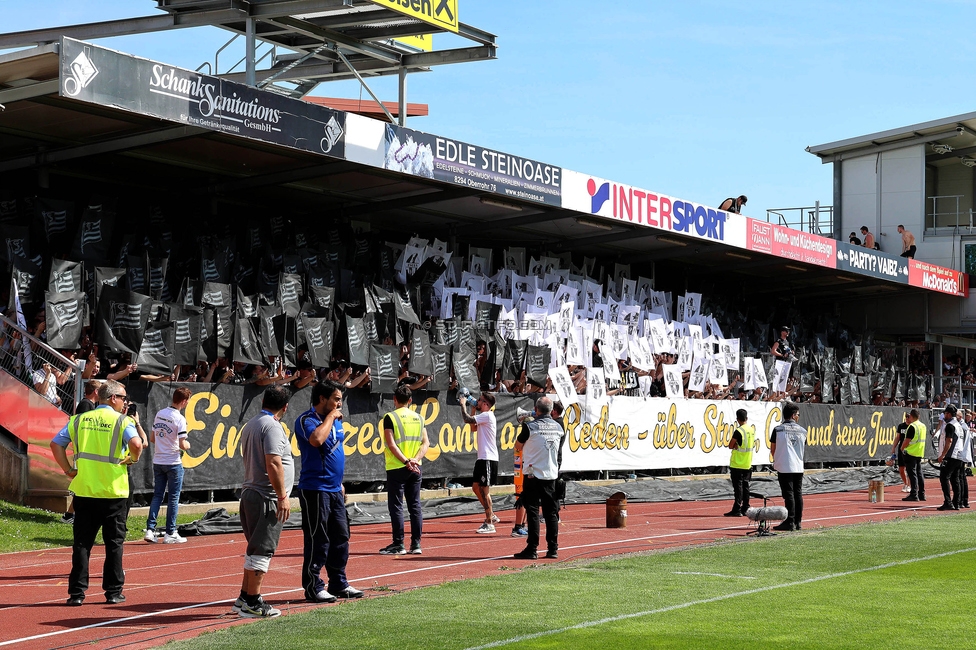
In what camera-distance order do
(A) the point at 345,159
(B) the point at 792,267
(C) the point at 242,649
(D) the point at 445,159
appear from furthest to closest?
(B) the point at 792,267, (D) the point at 445,159, (A) the point at 345,159, (C) the point at 242,649

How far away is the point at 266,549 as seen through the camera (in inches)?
367

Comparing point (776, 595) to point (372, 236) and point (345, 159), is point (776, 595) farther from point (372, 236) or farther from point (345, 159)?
point (372, 236)

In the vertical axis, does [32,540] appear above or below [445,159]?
below

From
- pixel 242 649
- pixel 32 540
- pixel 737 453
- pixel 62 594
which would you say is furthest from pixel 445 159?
pixel 242 649

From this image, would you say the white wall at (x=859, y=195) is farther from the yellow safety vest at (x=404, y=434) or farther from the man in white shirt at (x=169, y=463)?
the man in white shirt at (x=169, y=463)

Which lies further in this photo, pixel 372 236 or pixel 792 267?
pixel 792 267

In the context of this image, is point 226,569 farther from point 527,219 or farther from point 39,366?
point 527,219

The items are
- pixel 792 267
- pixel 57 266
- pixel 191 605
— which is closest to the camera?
pixel 191 605

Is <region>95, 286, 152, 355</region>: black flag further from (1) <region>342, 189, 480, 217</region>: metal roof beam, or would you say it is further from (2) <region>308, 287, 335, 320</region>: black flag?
(1) <region>342, 189, 480, 217</region>: metal roof beam

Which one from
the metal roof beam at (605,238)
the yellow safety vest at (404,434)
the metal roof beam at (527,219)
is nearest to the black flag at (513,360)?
the metal roof beam at (527,219)

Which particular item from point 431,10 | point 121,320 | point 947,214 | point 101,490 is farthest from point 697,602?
point 947,214

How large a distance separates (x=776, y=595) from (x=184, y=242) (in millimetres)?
A: 12941

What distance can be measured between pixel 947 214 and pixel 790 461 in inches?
1328

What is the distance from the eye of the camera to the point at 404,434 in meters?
13.8
